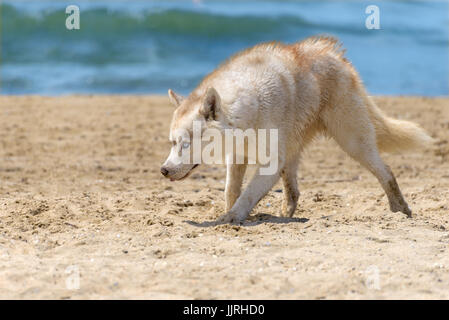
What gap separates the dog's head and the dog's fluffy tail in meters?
2.07

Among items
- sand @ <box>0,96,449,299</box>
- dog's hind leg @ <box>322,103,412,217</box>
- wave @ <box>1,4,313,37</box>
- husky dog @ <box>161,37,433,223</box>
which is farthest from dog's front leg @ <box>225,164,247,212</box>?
wave @ <box>1,4,313,37</box>

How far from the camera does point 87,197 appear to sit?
283 inches

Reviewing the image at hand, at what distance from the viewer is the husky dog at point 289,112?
6.03 m

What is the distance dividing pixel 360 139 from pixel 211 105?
1.76 m

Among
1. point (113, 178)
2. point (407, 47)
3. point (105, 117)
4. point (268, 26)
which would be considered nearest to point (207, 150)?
point (113, 178)

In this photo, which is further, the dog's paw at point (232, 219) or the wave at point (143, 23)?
the wave at point (143, 23)

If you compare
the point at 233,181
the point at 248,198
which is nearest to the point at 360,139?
the point at 233,181

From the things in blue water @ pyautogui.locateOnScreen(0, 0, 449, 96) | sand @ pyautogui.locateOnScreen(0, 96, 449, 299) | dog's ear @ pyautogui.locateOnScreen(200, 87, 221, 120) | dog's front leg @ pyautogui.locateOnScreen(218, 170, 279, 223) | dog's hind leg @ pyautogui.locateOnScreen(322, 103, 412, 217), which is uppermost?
blue water @ pyautogui.locateOnScreen(0, 0, 449, 96)

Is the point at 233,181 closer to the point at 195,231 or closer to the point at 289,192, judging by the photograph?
the point at 289,192

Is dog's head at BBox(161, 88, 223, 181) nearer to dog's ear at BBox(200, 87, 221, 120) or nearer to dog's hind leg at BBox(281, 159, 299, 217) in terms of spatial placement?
dog's ear at BBox(200, 87, 221, 120)

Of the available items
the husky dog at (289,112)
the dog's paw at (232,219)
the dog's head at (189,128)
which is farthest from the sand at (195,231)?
the dog's head at (189,128)

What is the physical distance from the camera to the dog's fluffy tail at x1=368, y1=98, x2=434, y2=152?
7.33 meters

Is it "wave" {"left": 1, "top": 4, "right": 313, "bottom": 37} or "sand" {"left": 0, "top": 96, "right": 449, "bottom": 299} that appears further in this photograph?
"wave" {"left": 1, "top": 4, "right": 313, "bottom": 37}

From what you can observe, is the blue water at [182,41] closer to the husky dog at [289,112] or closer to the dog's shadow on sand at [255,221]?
the husky dog at [289,112]
